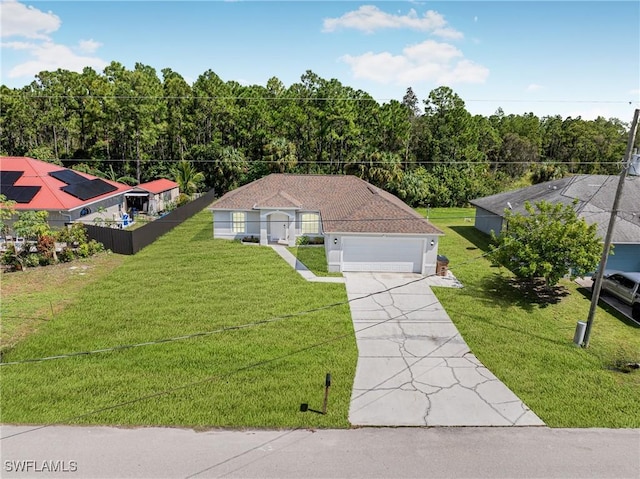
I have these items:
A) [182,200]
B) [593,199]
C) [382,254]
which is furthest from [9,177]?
[593,199]

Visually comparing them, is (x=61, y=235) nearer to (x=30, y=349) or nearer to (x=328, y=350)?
(x=30, y=349)

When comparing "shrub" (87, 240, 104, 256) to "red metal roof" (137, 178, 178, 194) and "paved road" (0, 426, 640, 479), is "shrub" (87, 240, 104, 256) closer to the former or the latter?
"red metal roof" (137, 178, 178, 194)

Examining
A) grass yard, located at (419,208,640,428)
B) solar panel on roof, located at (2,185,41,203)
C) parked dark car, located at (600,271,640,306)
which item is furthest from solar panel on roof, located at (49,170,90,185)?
parked dark car, located at (600,271,640,306)

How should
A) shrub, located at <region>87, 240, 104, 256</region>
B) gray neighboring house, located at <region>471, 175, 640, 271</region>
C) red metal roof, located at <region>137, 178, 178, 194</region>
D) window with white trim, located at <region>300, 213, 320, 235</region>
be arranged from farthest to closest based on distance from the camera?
1. red metal roof, located at <region>137, 178, 178, 194</region>
2. window with white trim, located at <region>300, 213, 320, 235</region>
3. shrub, located at <region>87, 240, 104, 256</region>
4. gray neighboring house, located at <region>471, 175, 640, 271</region>

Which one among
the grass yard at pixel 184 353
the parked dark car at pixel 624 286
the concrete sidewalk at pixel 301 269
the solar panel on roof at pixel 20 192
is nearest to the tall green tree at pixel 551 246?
the parked dark car at pixel 624 286

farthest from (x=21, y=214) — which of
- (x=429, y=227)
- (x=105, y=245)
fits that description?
(x=429, y=227)

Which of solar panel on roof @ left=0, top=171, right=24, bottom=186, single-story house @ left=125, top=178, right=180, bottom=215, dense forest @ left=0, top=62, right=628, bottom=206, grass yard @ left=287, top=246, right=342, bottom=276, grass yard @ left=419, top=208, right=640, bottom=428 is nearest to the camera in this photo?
grass yard @ left=419, top=208, right=640, bottom=428
